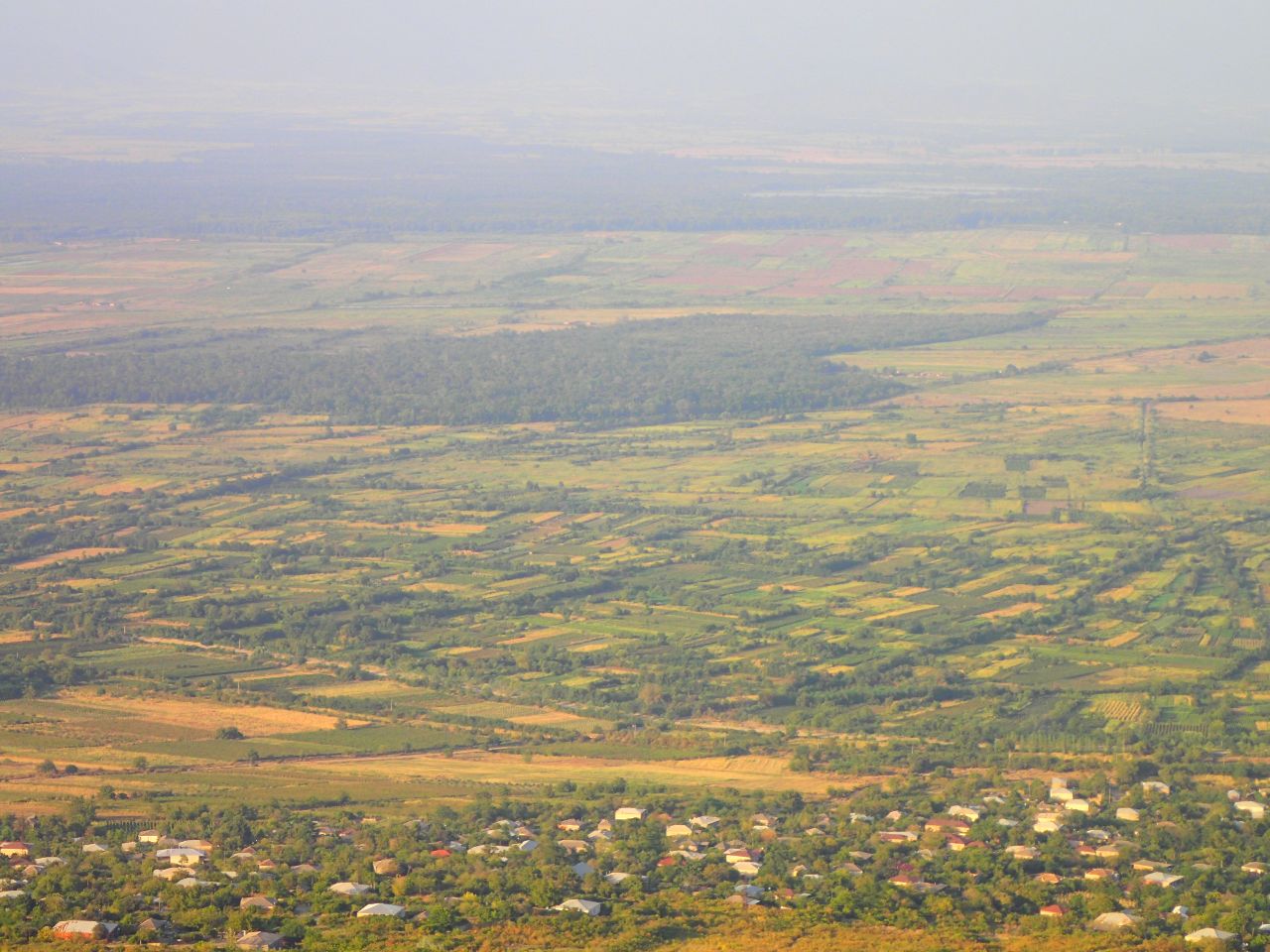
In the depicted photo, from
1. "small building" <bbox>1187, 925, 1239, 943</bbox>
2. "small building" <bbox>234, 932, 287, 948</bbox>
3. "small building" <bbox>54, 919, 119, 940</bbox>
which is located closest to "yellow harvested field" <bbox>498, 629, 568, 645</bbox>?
"small building" <bbox>234, 932, 287, 948</bbox>

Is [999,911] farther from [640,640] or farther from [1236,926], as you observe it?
[640,640]

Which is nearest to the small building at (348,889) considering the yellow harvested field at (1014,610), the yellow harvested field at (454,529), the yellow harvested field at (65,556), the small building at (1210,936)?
the small building at (1210,936)

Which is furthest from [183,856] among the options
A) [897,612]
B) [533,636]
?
[897,612]

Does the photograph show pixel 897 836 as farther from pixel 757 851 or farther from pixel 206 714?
pixel 206 714

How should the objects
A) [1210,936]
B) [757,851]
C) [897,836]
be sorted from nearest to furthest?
1. [1210,936]
2. [757,851]
3. [897,836]

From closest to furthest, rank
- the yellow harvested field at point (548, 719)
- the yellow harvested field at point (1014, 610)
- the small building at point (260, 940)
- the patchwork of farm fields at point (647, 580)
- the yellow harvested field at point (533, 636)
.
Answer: the small building at point (260, 940) → the patchwork of farm fields at point (647, 580) → the yellow harvested field at point (548, 719) → the yellow harvested field at point (533, 636) → the yellow harvested field at point (1014, 610)

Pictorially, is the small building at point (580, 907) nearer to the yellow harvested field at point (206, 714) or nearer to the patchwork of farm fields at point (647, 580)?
the patchwork of farm fields at point (647, 580)

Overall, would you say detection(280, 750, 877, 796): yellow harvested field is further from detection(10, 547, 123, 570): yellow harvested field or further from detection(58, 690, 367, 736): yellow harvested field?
detection(10, 547, 123, 570): yellow harvested field
